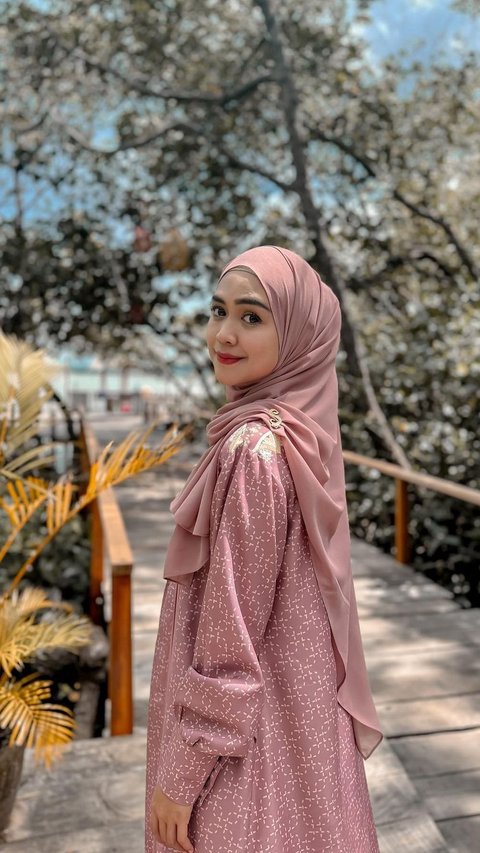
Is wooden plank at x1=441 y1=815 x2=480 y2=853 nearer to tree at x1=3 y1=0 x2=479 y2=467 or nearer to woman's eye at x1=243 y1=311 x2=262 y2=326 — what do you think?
woman's eye at x1=243 y1=311 x2=262 y2=326

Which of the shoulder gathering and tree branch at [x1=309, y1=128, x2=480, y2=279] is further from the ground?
tree branch at [x1=309, y1=128, x2=480, y2=279]

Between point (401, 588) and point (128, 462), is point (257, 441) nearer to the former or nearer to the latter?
point (128, 462)

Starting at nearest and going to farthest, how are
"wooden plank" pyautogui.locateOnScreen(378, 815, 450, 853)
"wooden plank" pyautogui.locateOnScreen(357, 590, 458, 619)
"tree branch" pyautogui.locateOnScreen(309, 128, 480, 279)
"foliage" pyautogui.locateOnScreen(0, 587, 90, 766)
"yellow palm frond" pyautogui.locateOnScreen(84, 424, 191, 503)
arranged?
1. "wooden plank" pyautogui.locateOnScreen(378, 815, 450, 853)
2. "foliage" pyautogui.locateOnScreen(0, 587, 90, 766)
3. "yellow palm frond" pyautogui.locateOnScreen(84, 424, 191, 503)
4. "wooden plank" pyautogui.locateOnScreen(357, 590, 458, 619)
5. "tree branch" pyautogui.locateOnScreen(309, 128, 480, 279)

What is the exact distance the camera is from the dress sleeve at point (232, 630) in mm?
973

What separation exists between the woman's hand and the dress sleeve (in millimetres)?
18

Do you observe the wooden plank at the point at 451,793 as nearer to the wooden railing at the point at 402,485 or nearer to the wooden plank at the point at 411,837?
the wooden plank at the point at 411,837

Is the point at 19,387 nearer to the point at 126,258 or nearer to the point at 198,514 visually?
the point at 198,514

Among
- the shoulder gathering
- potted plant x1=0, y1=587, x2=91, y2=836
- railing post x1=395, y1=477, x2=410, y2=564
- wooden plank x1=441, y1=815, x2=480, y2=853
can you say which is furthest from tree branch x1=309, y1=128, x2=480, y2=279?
Result: the shoulder gathering

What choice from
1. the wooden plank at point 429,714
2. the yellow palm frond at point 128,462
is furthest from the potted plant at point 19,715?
the wooden plank at point 429,714

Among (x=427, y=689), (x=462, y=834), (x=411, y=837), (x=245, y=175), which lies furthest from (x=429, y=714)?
(x=245, y=175)

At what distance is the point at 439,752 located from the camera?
2469 mm

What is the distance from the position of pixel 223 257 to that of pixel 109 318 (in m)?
1.28

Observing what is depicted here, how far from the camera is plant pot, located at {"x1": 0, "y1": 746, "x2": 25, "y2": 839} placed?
77.0 inches

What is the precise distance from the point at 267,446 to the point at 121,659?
167cm
